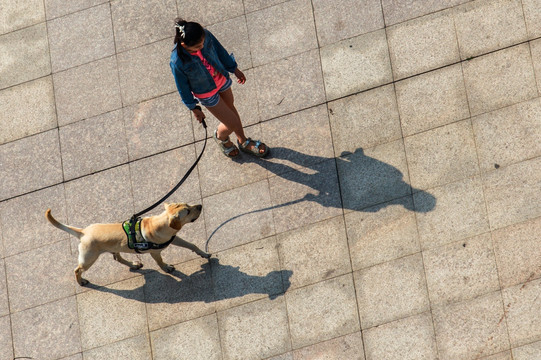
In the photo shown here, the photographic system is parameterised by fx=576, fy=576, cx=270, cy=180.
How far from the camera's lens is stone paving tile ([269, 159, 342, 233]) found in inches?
289

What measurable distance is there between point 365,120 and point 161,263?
10.5 ft

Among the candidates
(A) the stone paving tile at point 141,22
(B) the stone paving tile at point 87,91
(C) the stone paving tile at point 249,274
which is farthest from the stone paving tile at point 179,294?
(A) the stone paving tile at point 141,22

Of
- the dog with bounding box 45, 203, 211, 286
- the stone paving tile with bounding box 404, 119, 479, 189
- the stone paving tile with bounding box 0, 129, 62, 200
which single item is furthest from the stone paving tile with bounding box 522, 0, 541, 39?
the stone paving tile with bounding box 0, 129, 62, 200

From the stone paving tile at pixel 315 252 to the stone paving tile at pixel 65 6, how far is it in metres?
4.59

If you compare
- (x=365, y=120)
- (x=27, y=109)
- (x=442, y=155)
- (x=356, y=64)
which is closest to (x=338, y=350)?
(x=442, y=155)

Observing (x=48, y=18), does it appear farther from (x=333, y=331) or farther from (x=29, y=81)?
(x=333, y=331)

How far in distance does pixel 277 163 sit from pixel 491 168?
2.69m

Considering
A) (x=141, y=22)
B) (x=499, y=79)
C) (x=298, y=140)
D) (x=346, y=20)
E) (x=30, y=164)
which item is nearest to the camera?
(x=499, y=79)

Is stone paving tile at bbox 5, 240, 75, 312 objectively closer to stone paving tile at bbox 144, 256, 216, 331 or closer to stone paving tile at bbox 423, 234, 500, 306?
stone paving tile at bbox 144, 256, 216, 331

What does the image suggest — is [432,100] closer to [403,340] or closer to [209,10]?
[403,340]

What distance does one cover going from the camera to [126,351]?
7.21 meters

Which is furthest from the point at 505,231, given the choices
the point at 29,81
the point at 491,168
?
the point at 29,81

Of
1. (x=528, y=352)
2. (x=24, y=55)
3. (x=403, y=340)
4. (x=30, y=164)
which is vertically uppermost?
(x=24, y=55)

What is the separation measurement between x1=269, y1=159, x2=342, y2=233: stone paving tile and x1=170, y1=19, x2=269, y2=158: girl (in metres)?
0.90
